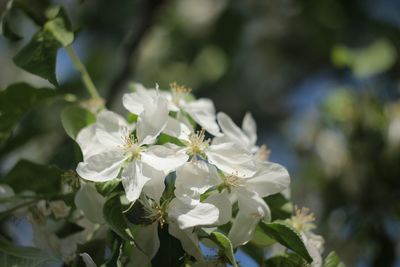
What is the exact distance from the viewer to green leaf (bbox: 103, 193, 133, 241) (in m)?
1.07

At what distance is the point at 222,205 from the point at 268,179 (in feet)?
0.37

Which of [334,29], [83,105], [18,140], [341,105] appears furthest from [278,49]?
[83,105]

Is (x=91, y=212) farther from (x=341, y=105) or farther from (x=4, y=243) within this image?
(x=341, y=105)

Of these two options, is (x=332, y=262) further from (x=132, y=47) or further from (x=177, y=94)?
(x=132, y=47)

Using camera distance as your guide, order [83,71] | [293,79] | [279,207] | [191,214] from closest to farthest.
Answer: [191,214] → [279,207] → [83,71] → [293,79]

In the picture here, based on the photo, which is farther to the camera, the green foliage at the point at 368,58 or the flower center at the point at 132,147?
the green foliage at the point at 368,58

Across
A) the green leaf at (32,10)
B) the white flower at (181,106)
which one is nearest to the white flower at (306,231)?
the white flower at (181,106)

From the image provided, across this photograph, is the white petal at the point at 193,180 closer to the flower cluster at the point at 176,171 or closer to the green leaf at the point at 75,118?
the flower cluster at the point at 176,171

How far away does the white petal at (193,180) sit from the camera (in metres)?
1.09

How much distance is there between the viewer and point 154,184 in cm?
109

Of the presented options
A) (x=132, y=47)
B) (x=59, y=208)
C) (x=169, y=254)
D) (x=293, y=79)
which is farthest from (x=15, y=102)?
(x=293, y=79)

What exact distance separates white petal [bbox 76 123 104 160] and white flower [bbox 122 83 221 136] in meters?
0.07

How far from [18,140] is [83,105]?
497 millimetres

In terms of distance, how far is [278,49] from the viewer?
3.53 metres
